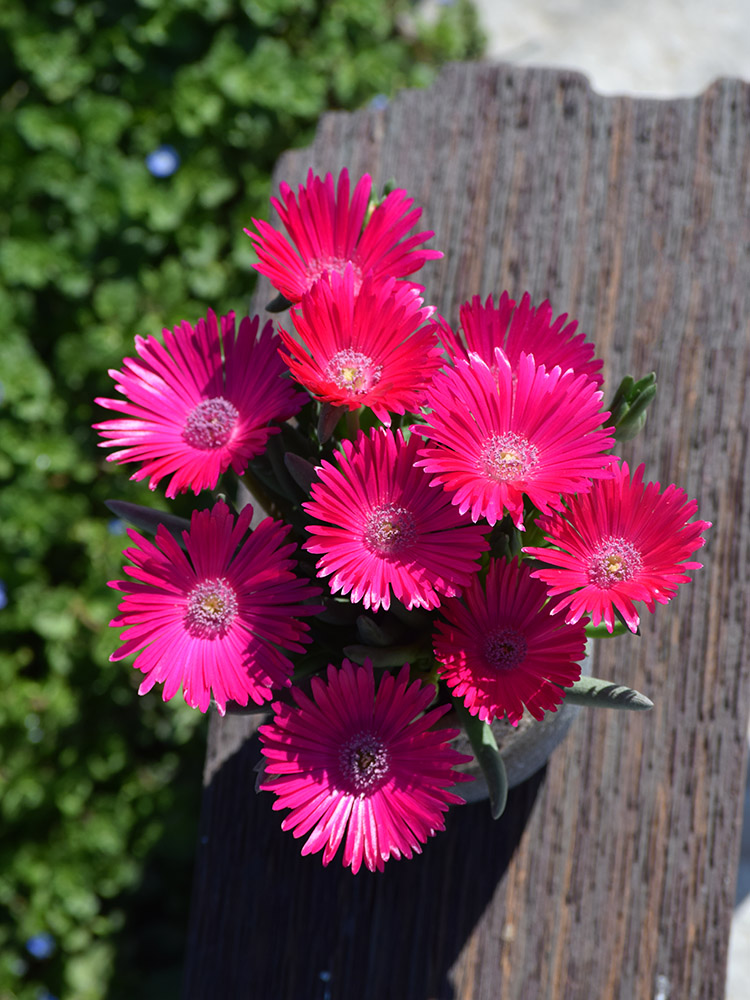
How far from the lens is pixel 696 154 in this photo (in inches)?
30.1

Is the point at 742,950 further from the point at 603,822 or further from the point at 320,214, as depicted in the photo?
the point at 320,214

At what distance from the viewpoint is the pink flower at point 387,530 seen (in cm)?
39

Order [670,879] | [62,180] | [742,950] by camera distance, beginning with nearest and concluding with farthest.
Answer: [670,879], [742,950], [62,180]

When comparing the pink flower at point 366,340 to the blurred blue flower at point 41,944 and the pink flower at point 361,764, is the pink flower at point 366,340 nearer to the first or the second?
the pink flower at point 361,764

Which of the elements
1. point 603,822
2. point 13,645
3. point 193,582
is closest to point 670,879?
point 603,822

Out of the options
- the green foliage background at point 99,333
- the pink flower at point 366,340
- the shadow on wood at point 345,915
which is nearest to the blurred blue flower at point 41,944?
the green foliage background at point 99,333

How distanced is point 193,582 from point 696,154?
61 centimetres

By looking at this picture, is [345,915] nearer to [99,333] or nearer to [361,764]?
[361,764]

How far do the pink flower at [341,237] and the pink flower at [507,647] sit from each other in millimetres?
170

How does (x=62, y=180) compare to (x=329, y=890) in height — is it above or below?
above

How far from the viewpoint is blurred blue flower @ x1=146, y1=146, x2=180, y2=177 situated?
1270 millimetres

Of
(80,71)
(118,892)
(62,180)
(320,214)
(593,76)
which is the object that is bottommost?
(118,892)

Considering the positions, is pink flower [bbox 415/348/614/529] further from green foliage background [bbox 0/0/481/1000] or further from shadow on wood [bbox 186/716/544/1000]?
green foliage background [bbox 0/0/481/1000]

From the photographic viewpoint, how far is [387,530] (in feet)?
1.34
